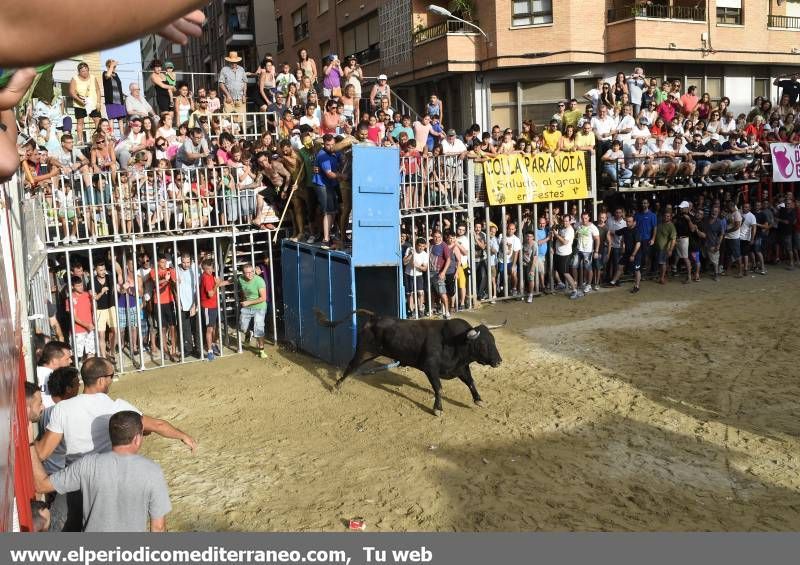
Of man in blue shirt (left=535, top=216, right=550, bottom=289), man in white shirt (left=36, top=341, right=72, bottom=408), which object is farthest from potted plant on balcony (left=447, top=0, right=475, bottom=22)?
man in white shirt (left=36, top=341, right=72, bottom=408)

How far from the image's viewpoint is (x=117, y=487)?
15.4 ft

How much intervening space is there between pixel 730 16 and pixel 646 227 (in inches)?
597

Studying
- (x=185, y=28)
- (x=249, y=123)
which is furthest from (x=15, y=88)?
(x=249, y=123)

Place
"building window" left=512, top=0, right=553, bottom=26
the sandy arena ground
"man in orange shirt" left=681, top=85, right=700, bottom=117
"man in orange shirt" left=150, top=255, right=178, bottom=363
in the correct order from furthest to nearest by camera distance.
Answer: "building window" left=512, top=0, right=553, bottom=26
"man in orange shirt" left=681, top=85, right=700, bottom=117
"man in orange shirt" left=150, top=255, right=178, bottom=363
the sandy arena ground

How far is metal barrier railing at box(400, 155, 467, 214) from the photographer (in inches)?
631

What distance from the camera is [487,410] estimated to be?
1092cm

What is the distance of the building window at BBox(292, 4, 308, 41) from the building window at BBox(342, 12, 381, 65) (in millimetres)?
4825

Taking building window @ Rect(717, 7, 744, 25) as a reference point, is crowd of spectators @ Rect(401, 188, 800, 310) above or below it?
below

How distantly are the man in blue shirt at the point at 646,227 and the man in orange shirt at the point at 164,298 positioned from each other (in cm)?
1150

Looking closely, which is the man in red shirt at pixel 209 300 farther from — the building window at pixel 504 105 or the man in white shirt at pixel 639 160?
the building window at pixel 504 105

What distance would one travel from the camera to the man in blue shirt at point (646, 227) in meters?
18.9

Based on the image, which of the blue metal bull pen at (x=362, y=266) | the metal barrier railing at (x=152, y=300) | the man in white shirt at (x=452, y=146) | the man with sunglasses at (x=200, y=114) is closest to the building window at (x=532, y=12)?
the man in white shirt at (x=452, y=146)

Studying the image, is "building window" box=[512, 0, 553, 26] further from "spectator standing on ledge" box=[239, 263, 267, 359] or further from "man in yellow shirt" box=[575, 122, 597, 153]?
"spectator standing on ledge" box=[239, 263, 267, 359]

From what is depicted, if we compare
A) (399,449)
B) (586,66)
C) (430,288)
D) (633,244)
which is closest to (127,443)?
(399,449)
